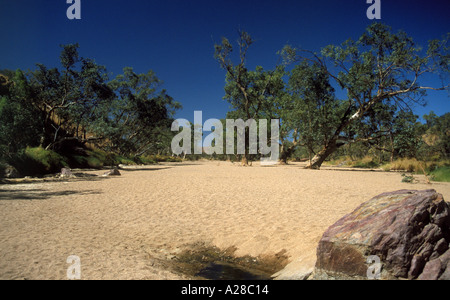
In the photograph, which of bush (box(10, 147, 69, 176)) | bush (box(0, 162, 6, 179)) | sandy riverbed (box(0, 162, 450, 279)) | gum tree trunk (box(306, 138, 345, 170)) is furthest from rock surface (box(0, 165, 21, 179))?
gum tree trunk (box(306, 138, 345, 170))

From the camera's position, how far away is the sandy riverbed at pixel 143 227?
145 inches

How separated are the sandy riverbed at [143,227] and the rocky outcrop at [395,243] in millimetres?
661

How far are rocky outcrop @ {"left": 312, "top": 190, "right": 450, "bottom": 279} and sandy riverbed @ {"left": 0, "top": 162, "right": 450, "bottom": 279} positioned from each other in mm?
661

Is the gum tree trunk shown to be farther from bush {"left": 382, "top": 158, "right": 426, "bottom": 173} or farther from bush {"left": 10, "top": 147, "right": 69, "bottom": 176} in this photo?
bush {"left": 10, "top": 147, "right": 69, "bottom": 176}

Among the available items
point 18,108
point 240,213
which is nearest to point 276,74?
point 18,108

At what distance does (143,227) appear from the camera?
577 cm

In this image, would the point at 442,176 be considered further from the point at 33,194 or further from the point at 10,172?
the point at 10,172

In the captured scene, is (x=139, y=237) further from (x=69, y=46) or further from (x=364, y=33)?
(x=364, y=33)

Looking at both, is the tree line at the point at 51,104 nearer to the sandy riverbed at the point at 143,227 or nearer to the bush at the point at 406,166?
the sandy riverbed at the point at 143,227

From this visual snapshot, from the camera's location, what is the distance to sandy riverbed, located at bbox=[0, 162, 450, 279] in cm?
368

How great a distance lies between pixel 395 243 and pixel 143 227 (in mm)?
4837

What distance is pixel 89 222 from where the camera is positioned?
5.96m

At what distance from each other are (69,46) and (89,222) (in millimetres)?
18334

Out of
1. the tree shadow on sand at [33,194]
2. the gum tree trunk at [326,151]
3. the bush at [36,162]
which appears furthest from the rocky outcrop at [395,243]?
the gum tree trunk at [326,151]
